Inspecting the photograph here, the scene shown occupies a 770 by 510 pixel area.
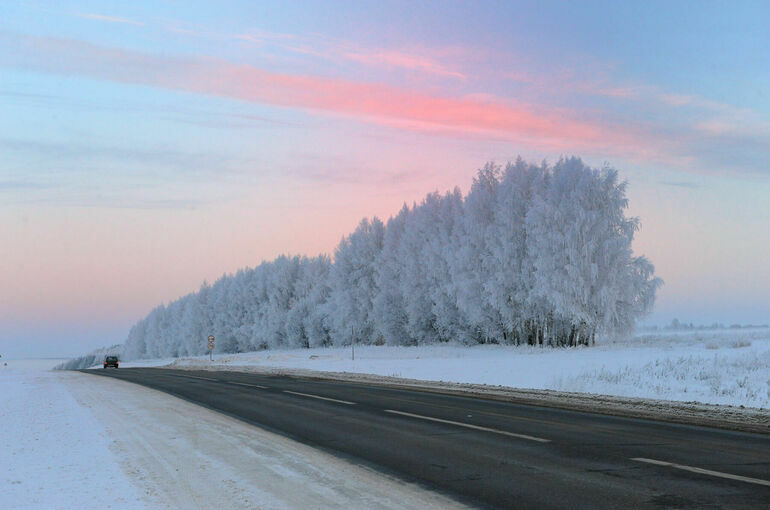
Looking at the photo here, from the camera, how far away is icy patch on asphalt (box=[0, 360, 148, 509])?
20.6ft

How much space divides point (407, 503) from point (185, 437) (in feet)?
19.2

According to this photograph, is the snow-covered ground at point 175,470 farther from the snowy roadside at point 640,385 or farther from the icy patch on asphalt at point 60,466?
the snowy roadside at point 640,385

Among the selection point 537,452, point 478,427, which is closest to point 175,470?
point 537,452

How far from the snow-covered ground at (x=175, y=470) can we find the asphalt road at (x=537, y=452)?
26.0 inches

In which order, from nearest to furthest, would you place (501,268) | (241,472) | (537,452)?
(241,472) → (537,452) → (501,268)

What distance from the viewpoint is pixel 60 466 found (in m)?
8.04

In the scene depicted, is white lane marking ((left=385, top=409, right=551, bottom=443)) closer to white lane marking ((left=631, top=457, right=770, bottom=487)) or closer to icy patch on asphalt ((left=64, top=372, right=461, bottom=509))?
white lane marking ((left=631, top=457, right=770, bottom=487))

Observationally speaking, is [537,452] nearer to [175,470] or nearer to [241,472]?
[241,472]

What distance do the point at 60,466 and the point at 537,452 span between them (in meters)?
6.48

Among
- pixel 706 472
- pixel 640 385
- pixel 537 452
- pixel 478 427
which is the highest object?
pixel 706 472

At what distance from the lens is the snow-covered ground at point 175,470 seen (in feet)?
20.4

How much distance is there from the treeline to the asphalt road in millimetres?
33031

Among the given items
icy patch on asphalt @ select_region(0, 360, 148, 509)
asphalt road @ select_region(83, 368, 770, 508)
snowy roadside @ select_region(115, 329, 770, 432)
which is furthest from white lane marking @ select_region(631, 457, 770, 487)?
icy patch on asphalt @ select_region(0, 360, 148, 509)

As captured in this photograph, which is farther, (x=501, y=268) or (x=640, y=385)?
(x=501, y=268)
